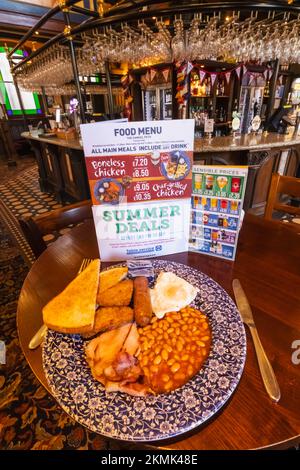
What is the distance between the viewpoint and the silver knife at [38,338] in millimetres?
590

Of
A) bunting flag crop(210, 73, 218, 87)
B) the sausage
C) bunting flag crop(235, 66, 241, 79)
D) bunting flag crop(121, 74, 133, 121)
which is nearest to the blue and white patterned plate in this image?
the sausage

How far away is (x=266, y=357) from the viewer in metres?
0.54

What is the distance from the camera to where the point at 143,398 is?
466 millimetres

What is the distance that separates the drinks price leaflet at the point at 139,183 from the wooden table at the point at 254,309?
0.12 metres

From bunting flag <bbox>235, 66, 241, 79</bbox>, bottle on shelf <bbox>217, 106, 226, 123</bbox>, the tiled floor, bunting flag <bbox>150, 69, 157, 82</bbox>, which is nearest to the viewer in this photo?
the tiled floor

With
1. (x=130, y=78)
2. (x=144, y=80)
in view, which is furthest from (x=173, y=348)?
(x=130, y=78)

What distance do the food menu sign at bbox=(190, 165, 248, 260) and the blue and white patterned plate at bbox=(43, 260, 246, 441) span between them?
1.09ft

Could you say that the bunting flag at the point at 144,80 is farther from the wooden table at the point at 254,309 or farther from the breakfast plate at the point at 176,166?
→ the breakfast plate at the point at 176,166

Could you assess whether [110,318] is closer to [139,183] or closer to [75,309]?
[75,309]

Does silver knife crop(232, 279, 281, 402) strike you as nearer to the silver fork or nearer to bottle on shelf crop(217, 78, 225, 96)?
the silver fork

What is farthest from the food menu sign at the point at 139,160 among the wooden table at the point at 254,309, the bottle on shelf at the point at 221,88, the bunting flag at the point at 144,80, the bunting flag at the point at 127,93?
the bunting flag at the point at 127,93

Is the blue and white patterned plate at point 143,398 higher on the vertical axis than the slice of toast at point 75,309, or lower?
lower

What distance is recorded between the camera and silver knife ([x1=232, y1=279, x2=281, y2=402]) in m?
0.48
